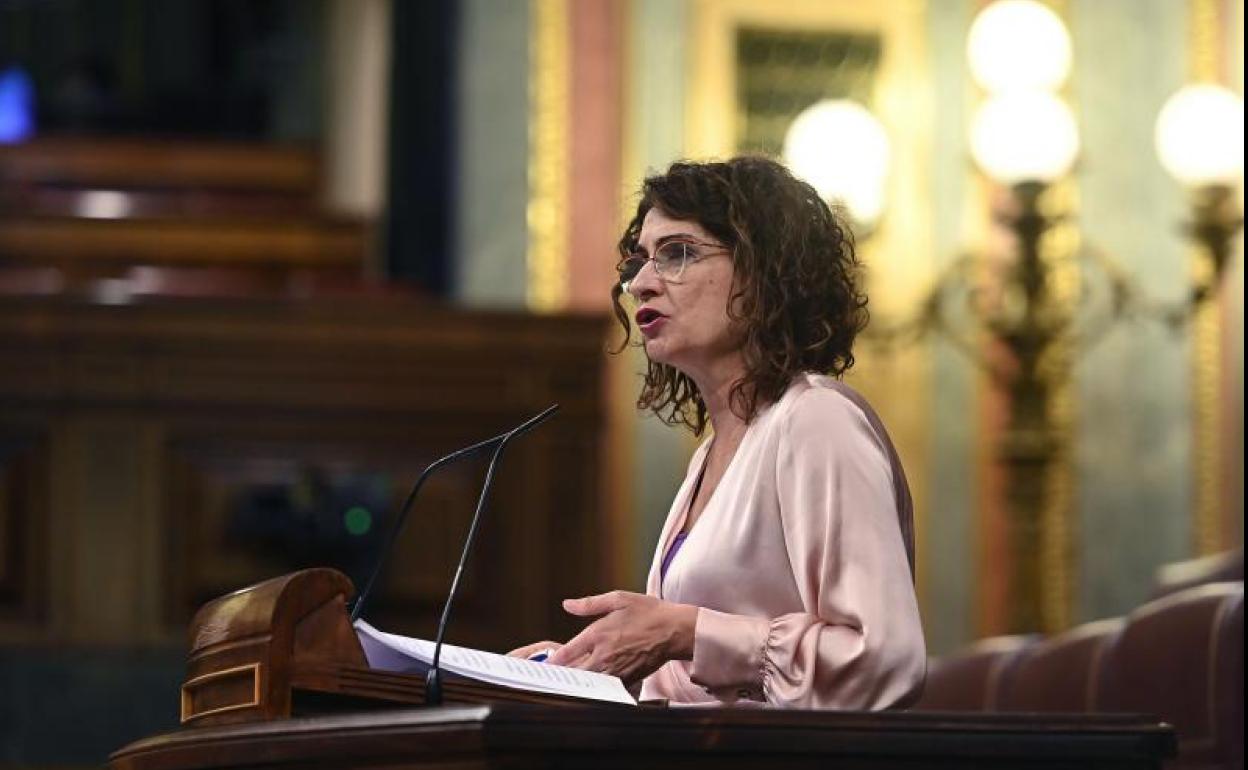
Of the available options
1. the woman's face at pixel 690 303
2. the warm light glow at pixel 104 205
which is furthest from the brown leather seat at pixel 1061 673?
the warm light glow at pixel 104 205

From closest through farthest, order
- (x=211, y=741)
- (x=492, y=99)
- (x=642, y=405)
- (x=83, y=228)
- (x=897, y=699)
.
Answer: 1. (x=211, y=741)
2. (x=897, y=699)
3. (x=642, y=405)
4. (x=492, y=99)
5. (x=83, y=228)

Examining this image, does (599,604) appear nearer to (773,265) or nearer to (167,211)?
(773,265)

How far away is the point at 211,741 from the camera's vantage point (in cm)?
179

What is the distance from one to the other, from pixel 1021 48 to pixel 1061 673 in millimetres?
2633

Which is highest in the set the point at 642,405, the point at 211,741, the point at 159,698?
the point at 642,405

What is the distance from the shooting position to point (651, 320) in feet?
7.06

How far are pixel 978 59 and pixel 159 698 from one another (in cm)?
240

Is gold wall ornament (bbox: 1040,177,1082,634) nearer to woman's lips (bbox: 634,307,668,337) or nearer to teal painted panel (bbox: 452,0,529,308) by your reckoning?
teal painted panel (bbox: 452,0,529,308)

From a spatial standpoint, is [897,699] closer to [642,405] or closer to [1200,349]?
[642,405]

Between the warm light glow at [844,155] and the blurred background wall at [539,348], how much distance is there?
0.7 inches

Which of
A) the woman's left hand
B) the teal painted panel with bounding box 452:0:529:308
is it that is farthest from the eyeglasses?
the teal painted panel with bounding box 452:0:529:308

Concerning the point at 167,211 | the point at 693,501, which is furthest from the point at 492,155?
the point at 693,501

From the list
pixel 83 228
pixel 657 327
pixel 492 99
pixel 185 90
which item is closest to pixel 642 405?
pixel 657 327

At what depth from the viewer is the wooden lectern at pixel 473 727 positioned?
1623 mm
